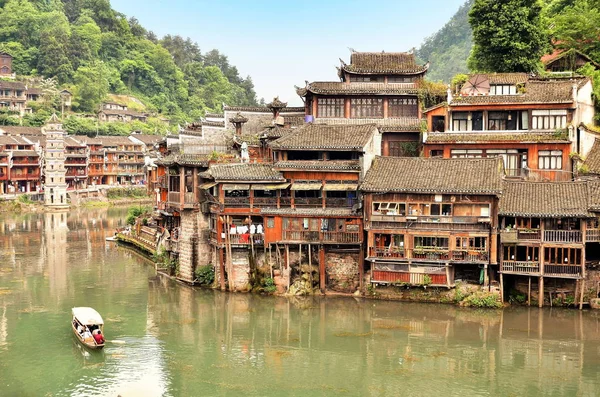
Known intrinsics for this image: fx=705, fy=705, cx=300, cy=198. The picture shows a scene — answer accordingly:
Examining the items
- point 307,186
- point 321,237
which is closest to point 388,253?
point 321,237

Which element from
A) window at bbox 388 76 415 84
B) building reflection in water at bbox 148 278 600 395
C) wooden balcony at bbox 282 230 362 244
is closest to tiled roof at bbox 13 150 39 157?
window at bbox 388 76 415 84

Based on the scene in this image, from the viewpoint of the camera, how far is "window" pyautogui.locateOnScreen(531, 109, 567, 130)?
41.3 m

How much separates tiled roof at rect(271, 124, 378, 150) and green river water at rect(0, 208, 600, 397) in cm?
828

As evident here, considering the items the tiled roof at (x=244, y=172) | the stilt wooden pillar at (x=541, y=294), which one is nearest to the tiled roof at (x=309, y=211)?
the tiled roof at (x=244, y=172)

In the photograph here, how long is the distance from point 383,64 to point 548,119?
41.2ft

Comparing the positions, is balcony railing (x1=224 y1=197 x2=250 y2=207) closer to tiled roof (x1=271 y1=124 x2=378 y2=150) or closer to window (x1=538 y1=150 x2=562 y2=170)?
tiled roof (x1=271 y1=124 x2=378 y2=150)

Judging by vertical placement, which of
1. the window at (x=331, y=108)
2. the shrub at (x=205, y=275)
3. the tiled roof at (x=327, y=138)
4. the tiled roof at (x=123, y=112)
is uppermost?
the tiled roof at (x=123, y=112)

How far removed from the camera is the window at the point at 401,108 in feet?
157

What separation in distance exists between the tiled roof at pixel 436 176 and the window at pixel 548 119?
6.42 m

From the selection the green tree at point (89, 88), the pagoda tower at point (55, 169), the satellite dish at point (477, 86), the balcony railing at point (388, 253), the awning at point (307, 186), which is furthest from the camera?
the green tree at point (89, 88)

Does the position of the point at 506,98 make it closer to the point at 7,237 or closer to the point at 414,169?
the point at 414,169

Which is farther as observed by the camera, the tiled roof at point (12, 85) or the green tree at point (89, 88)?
the green tree at point (89, 88)

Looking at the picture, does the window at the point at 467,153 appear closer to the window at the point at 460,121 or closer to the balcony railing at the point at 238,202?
the window at the point at 460,121

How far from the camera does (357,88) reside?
47594 mm
